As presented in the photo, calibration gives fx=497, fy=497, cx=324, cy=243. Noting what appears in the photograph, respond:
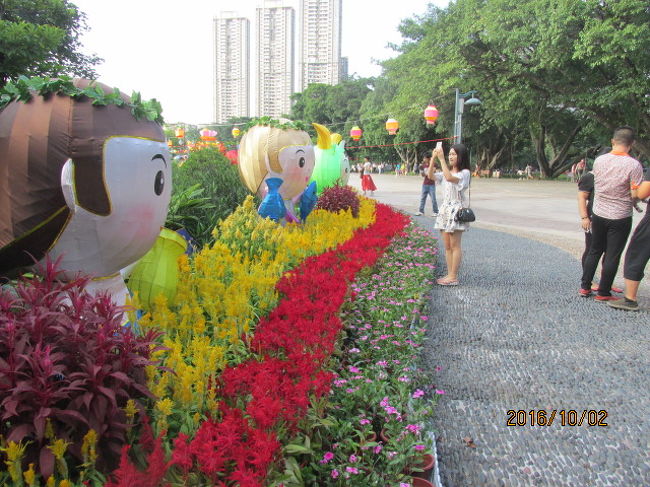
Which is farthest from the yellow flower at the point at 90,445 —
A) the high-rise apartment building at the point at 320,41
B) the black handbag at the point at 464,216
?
the high-rise apartment building at the point at 320,41

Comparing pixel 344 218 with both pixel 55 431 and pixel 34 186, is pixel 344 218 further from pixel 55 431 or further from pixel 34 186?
pixel 55 431

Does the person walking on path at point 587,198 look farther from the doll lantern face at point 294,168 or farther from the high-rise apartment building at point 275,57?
the high-rise apartment building at point 275,57

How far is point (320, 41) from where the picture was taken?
233 feet

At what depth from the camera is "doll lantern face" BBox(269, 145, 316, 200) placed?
5664mm

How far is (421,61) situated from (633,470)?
24.7m

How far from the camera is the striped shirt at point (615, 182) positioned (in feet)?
14.8

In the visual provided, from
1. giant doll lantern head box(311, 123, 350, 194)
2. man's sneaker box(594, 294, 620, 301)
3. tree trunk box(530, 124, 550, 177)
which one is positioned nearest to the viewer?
man's sneaker box(594, 294, 620, 301)

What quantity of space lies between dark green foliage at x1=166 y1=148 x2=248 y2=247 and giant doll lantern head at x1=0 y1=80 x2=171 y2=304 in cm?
246

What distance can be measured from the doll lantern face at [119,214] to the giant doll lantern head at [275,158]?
316cm

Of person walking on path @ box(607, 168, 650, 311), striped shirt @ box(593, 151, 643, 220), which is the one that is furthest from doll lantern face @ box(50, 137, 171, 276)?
person walking on path @ box(607, 168, 650, 311)

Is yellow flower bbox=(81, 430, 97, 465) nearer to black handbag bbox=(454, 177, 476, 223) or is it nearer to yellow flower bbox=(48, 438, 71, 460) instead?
yellow flower bbox=(48, 438, 71, 460)
